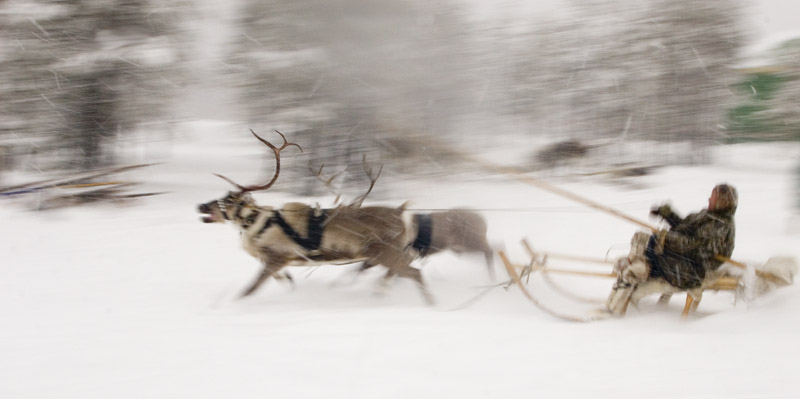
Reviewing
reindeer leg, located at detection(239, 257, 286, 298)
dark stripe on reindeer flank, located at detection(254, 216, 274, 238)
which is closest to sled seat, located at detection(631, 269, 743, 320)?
reindeer leg, located at detection(239, 257, 286, 298)

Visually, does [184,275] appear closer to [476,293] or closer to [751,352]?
[476,293]

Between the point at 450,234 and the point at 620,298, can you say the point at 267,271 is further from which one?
the point at 620,298

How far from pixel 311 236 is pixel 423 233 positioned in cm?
111

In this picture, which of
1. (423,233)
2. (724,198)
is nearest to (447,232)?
(423,233)

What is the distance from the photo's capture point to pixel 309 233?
5621mm

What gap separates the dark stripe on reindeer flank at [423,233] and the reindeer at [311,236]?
0.42 ft

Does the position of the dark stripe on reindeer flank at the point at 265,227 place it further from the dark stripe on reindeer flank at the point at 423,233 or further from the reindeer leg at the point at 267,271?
the dark stripe on reindeer flank at the point at 423,233

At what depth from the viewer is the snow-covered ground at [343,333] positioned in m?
3.47

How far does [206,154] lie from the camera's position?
19828 millimetres

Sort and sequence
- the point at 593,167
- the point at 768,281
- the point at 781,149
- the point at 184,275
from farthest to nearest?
the point at 781,149 < the point at 593,167 < the point at 184,275 < the point at 768,281

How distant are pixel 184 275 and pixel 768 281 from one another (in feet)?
20.3

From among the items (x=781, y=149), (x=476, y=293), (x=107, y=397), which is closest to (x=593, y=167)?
(x=781, y=149)

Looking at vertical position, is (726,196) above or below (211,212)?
above

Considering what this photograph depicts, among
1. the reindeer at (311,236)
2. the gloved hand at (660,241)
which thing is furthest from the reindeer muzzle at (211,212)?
the gloved hand at (660,241)
